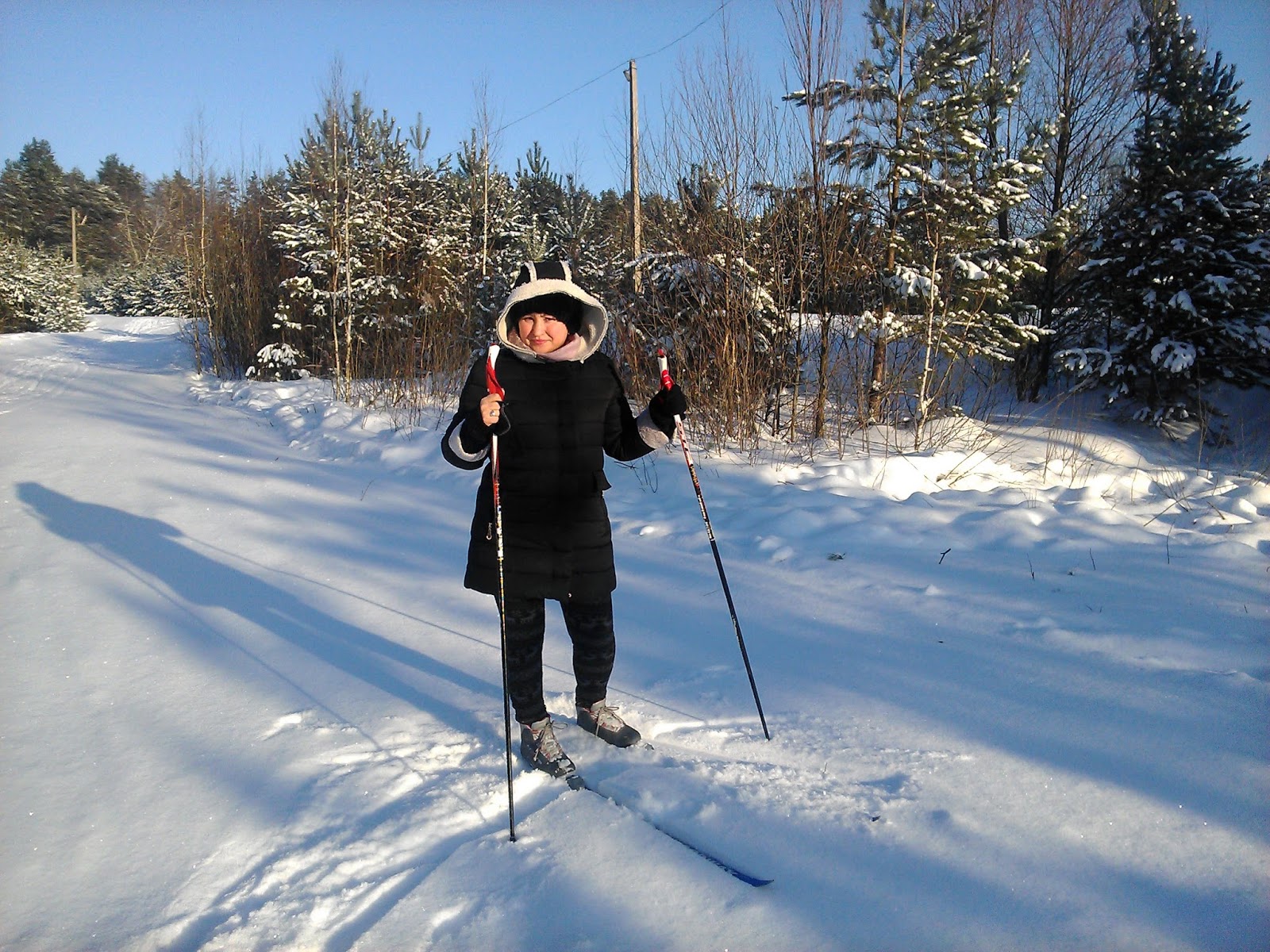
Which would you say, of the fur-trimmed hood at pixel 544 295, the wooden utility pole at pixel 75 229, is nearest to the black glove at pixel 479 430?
the fur-trimmed hood at pixel 544 295

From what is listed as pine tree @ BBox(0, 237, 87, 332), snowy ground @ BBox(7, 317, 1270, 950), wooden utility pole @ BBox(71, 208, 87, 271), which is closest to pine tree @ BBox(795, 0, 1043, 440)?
snowy ground @ BBox(7, 317, 1270, 950)

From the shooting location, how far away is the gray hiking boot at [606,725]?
8.79ft

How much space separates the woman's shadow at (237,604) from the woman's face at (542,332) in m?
1.45

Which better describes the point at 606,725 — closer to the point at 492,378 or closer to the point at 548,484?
the point at 548,484

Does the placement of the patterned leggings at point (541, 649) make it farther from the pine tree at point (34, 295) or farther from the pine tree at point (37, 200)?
the pine tree at point (37, 200)

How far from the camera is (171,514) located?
5.57 m

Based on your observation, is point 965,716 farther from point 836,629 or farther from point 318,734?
point 318,734

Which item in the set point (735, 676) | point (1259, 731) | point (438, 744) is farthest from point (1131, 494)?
point (438, 744)

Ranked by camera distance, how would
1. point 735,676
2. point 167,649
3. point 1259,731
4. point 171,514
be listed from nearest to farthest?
1. point 1259,731
2. point 735,676
3. point 167,649
4. point 171,514

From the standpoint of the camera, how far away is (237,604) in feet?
13.3

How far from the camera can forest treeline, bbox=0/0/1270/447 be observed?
757 cm

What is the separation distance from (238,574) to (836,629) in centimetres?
345

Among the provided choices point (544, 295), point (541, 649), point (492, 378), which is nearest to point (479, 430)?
point (492, 378)

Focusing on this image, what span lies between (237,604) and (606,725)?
2.44m
